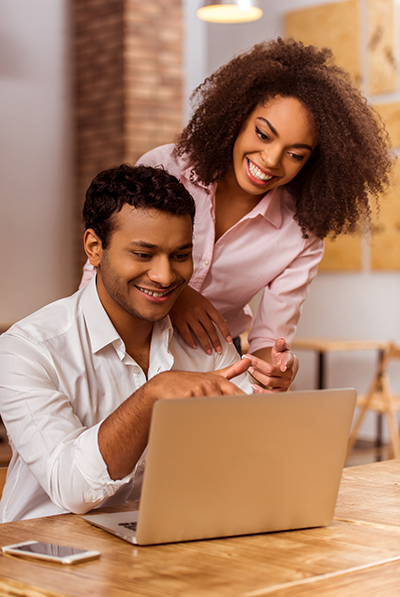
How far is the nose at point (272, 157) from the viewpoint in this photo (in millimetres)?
1772

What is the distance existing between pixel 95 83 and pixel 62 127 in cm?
38

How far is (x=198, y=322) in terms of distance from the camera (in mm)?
1737

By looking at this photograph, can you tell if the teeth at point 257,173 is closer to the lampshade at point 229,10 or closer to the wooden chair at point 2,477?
the wooden chair at point 2,477

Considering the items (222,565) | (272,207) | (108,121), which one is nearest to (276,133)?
(272,207)

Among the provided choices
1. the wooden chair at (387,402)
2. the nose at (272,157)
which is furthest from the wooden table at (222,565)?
the wooden chair at (387,402)

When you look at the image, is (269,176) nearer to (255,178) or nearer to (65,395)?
(255,178)

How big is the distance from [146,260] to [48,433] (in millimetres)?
384

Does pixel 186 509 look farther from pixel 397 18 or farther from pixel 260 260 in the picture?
pixel 397 18

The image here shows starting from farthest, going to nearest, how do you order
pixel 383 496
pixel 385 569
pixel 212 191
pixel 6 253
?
pixel 6 253, pixel 212 191, pixel 383 496, pixel 385 569

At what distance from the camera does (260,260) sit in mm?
2059

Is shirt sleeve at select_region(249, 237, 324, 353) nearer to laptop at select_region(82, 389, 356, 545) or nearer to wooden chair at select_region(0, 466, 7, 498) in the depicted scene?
wooden chair at select_region(0, 466, 7, 498)

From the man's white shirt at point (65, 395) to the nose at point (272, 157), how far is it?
0.43 m

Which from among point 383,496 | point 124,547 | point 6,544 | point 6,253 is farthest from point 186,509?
point 6,253

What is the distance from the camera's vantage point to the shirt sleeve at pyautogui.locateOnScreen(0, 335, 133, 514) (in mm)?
1197
